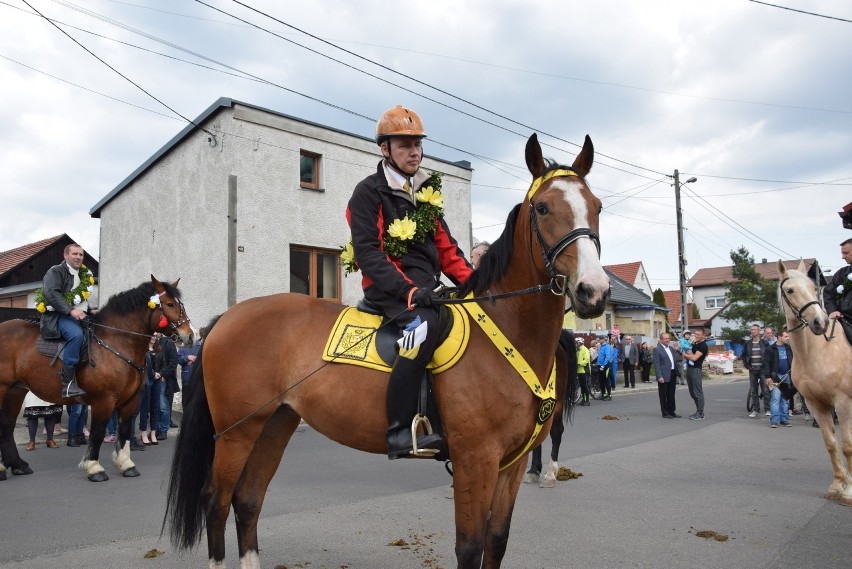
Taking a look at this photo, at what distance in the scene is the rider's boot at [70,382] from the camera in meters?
8.14

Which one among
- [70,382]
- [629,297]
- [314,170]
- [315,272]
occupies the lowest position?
[70,382]

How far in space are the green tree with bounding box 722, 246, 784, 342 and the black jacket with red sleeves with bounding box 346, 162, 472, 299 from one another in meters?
39.4

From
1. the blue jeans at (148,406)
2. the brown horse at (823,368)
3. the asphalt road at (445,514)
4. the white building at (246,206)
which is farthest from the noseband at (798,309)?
the white building at (246,206)

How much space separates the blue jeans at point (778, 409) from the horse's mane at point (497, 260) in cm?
1275

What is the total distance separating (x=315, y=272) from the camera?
16.8m

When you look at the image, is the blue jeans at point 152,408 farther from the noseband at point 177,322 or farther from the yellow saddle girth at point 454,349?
the yellow saddle girth at point 454,349

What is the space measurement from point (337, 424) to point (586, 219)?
1932 mm

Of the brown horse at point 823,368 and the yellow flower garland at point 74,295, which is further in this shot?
the yellow flower garland at point 74,295

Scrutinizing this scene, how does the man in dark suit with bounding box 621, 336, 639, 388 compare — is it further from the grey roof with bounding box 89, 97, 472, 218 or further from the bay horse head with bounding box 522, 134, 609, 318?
the bay horse head with bounding box 522, 134, 609, 318

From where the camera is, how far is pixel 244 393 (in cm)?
393

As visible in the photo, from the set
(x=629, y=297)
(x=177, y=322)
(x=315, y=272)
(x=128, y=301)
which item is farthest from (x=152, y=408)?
(x=629, y=297)

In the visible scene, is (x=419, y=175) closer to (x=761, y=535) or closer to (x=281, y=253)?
(x=761, y=535)

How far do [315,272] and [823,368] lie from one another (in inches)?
500

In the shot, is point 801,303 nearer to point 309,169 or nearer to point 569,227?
point 569,227
